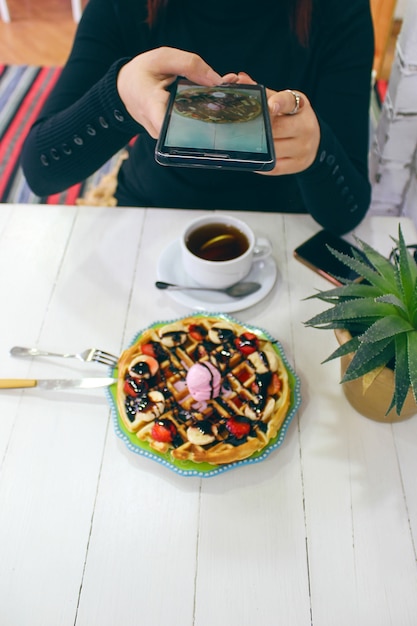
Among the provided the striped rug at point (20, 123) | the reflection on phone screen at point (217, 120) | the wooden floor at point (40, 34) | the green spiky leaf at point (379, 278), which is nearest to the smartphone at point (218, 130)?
the reflection on phone screen at point (217, 120)

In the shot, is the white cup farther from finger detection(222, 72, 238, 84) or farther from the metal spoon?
finger detection(222, 72, 238, 84)

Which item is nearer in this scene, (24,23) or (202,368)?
(202,368)

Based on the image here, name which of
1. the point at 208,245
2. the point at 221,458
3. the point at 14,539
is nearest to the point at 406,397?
the point at 221,458

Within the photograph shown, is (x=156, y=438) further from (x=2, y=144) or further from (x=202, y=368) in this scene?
(x=2, y=144)

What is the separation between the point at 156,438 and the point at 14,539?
184 mm

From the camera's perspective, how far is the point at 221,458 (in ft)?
1.88

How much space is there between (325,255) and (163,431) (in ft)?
1.36

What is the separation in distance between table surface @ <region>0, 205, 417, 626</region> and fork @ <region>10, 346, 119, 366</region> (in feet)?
0.04

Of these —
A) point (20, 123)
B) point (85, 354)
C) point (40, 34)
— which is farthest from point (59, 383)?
point (40, 34)

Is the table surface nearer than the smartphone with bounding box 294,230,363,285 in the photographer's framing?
Yes

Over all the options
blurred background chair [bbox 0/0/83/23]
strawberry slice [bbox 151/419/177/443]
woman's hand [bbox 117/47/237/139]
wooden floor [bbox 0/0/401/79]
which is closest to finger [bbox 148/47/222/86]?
woman's hand [bbox 117/47/237/139]

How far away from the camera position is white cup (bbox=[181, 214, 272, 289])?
734 millimetres

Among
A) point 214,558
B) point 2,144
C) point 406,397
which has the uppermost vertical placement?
point 406,397

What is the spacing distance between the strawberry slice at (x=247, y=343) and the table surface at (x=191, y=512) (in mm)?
72
